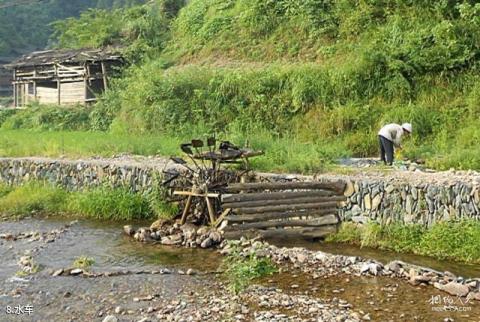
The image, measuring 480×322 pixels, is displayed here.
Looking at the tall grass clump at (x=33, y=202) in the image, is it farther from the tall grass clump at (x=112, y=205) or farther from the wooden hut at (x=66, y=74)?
the wooden hut at (x=66, y=74)

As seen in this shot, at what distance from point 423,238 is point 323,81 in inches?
398

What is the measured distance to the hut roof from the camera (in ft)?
99.2

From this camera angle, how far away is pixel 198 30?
2884 cm

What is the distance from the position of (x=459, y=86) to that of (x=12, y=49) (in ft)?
135

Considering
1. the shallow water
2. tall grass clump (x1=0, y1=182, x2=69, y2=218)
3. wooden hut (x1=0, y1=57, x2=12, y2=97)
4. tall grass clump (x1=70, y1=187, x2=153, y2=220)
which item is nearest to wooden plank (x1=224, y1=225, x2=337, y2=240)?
the shallow water

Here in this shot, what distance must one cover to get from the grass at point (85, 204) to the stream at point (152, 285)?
222 cm

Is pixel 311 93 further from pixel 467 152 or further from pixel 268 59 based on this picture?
pixel 467 152

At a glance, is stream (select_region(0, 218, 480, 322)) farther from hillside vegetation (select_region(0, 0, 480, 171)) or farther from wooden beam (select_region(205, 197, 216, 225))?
hillside vegetation (select_region(0, 0, 480, 171))

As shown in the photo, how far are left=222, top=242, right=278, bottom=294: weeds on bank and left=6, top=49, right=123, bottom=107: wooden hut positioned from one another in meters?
21.9

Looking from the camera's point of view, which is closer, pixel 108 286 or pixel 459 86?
pixel 108 286

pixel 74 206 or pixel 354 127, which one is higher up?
pixel 354 127

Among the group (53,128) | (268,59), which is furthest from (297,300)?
(53,128)

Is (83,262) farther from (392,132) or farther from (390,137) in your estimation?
(392,132)

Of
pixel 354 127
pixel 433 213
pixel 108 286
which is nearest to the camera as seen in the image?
pixel 108 286
